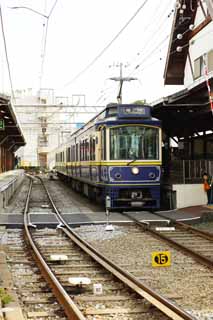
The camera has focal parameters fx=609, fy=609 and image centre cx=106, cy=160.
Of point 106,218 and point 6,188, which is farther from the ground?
point 6,188

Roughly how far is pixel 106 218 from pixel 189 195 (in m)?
3.88

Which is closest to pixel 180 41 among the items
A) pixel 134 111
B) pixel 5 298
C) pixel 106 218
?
pixel 134 111

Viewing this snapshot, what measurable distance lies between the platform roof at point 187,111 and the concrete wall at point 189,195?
7.66 ft

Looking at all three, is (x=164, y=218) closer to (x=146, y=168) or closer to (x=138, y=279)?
(x=146, y=168)

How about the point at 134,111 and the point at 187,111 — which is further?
the point at 187,111

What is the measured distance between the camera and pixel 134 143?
18.1 meters

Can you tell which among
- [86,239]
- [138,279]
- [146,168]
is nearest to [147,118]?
[146,168]

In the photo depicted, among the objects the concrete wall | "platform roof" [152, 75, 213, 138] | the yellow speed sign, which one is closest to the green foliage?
the yellow speed sign

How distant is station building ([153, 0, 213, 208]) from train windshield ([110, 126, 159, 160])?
1.05 metres

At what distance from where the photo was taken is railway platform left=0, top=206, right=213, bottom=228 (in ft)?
50.4

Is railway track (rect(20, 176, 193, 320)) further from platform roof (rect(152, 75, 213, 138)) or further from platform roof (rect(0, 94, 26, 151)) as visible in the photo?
platform roof (rect(0, 94, 26, 151))

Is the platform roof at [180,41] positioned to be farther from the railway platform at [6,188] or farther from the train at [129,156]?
the train at [129,156]

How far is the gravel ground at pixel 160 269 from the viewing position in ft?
23.4

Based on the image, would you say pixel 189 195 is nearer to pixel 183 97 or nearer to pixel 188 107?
pixel 188 107
